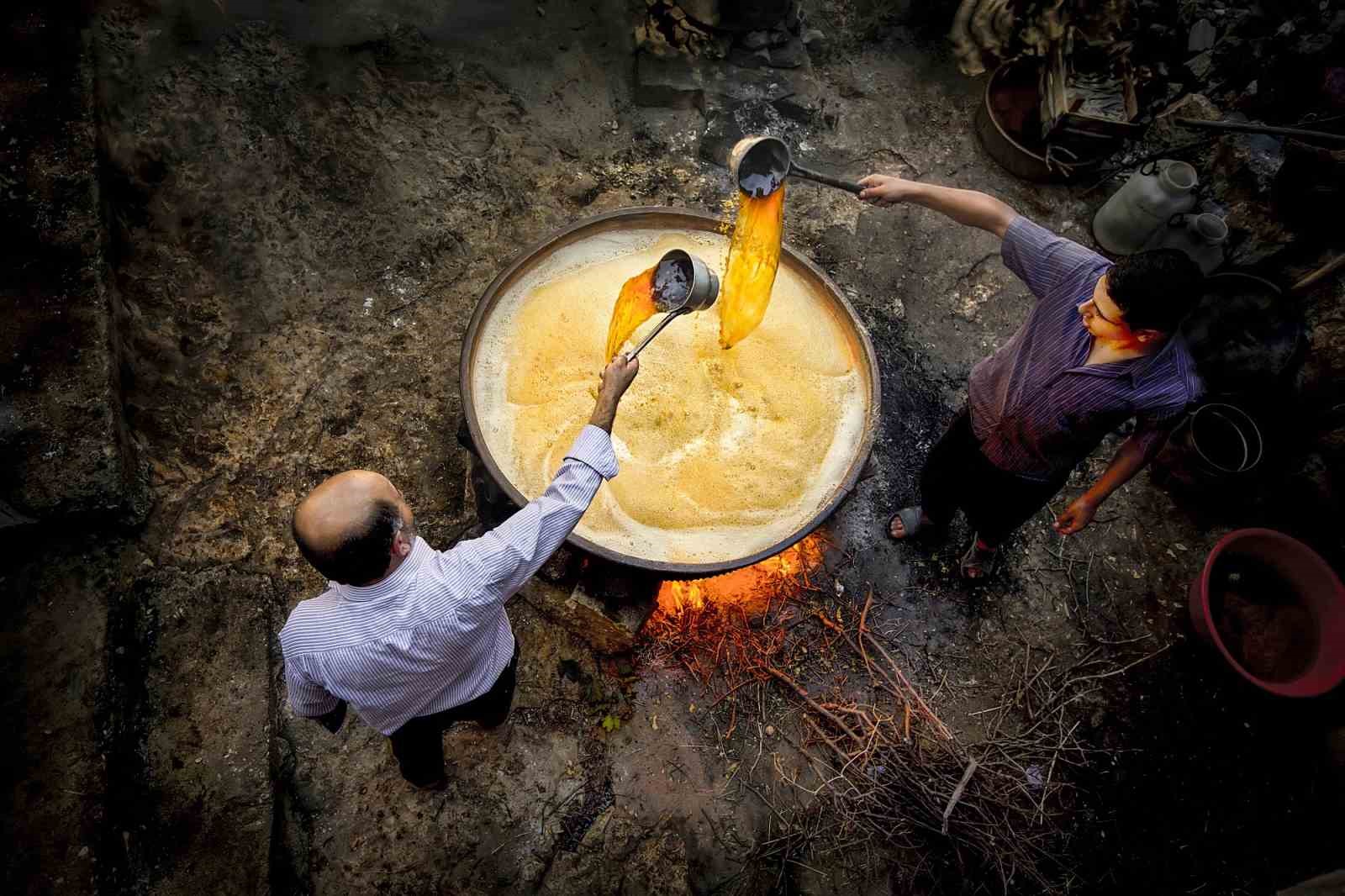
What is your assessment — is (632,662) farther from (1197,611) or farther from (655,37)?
(655,37)

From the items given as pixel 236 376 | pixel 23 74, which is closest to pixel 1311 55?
pixel 236 376

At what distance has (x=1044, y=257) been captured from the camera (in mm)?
2623

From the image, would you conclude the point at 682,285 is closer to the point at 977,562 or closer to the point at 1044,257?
the point at 1044,257

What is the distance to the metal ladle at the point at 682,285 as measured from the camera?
106 inches

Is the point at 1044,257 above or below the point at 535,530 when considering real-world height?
above

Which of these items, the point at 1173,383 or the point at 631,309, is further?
the point at 631,309

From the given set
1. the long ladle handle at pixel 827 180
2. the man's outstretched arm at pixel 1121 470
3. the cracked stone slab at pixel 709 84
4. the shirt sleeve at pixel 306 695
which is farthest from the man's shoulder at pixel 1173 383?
the cracked stone slab at pixel 709 84

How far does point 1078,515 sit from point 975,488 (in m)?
0.44

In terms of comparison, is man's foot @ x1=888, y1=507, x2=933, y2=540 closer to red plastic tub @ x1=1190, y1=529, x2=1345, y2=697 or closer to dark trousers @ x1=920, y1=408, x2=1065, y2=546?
dark trousers @ x1=920, y1=408, x2=1065, y2=546

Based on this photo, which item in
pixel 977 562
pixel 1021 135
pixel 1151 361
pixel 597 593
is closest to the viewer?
pixel 1151 361

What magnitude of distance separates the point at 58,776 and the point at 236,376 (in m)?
1.97

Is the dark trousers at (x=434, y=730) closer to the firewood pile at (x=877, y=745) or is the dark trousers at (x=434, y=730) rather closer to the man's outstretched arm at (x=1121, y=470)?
the firewood pile at (x=877, y=745)

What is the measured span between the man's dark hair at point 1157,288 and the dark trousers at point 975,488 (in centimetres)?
98

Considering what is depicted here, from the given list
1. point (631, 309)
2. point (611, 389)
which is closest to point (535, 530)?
point (611, 389)
